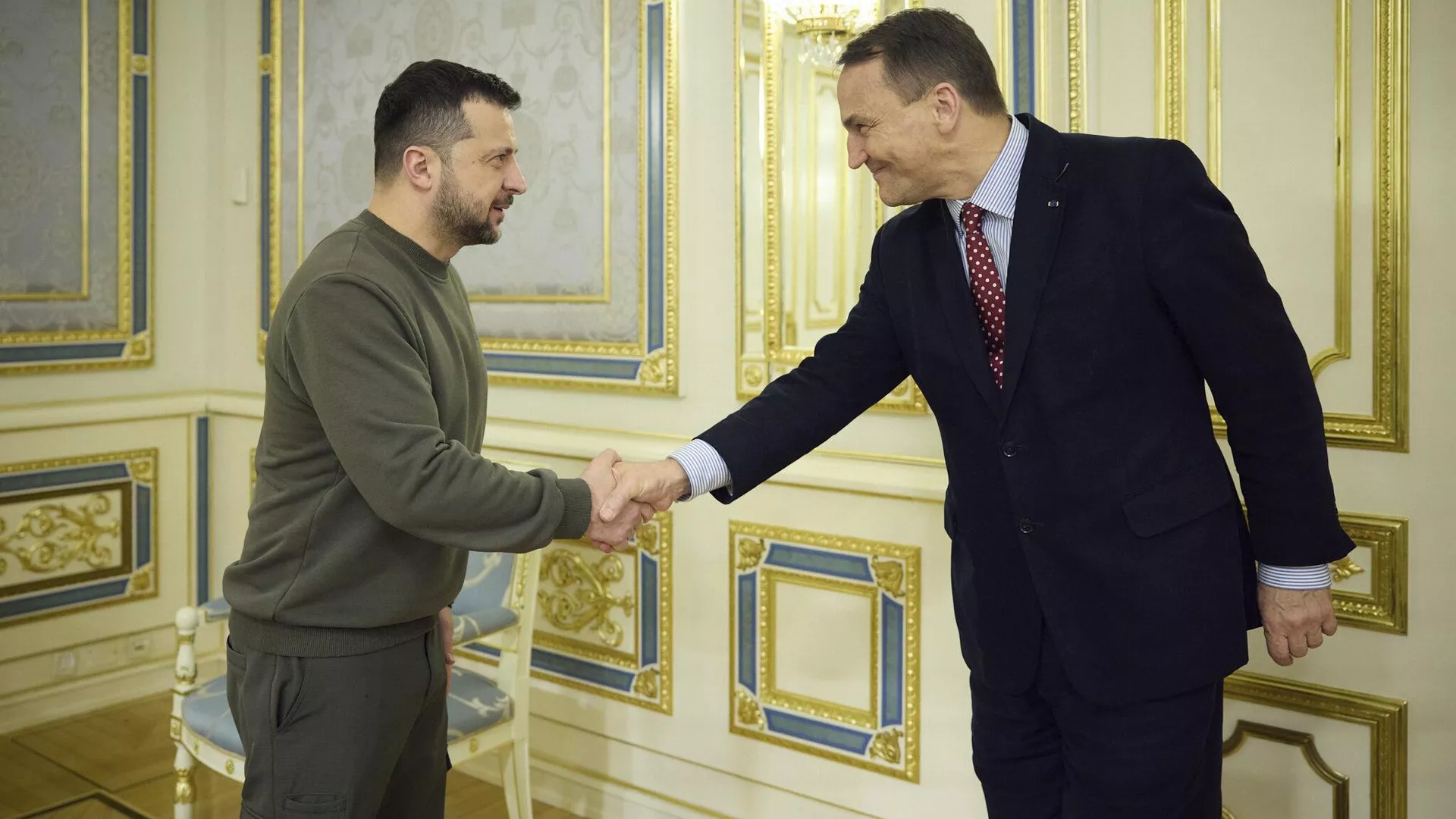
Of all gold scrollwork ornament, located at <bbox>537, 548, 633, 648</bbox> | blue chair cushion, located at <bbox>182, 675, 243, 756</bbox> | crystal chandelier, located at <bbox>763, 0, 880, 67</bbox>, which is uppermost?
crystal chandelier, located at <bbox>763, 0, 880, 67</bbox>

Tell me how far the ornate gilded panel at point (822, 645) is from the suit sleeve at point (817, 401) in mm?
643

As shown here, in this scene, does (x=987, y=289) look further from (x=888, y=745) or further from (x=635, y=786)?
(x=635, y=786)

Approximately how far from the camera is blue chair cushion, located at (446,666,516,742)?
2.76 m

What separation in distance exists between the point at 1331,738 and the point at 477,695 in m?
1.85

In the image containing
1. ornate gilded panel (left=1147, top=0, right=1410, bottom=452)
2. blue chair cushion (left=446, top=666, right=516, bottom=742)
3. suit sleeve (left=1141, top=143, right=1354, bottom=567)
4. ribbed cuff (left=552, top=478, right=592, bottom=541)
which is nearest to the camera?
suit sleeve (left=1141, top=143, right=1354, bottom=567)

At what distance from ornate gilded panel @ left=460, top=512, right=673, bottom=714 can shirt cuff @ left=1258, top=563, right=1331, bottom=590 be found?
1.66m

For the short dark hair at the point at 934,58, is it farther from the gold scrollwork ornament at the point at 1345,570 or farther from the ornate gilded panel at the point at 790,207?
the gold scrollwork ornament at the point at 1345,570

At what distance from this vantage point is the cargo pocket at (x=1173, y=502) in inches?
65.0

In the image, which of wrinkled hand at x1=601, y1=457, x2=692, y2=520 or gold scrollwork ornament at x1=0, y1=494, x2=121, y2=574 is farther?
gold scrollwork ornament at x1=0, y1=494, x2=121, y2=574

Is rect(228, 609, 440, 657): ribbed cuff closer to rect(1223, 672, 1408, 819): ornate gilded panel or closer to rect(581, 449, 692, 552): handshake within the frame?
rect(581, 449, 692, 552): handshake

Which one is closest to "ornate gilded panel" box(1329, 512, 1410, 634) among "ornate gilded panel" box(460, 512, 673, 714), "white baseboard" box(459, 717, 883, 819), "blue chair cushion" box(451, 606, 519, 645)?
"white baseboard" box(459, 717, 883, 819)

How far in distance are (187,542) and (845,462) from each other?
278 centimetres

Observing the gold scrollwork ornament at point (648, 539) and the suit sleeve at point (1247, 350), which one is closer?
the suit sleeve at point (1247, 350)

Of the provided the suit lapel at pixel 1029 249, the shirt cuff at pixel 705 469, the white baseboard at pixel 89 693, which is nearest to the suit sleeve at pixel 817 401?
the shirt cuff at pixel 705 469
